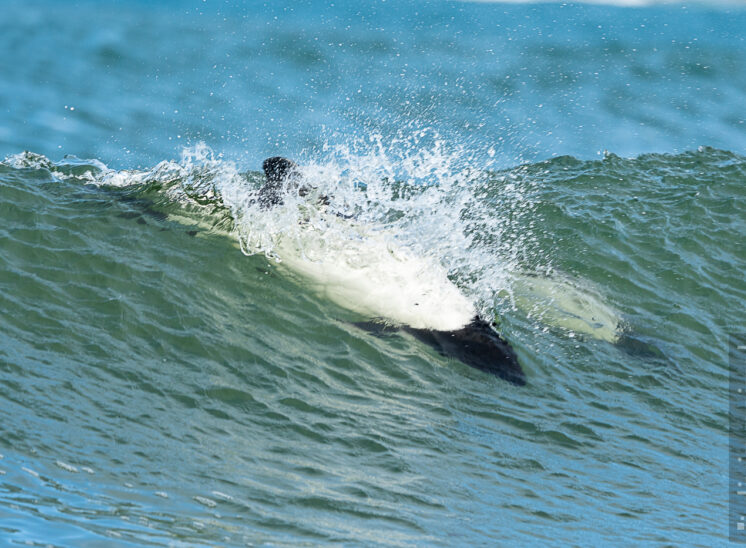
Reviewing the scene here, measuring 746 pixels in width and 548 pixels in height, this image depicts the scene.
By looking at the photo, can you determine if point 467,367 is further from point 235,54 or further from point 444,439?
point 235,54

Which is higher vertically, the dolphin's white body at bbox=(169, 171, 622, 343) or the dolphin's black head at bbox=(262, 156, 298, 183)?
the dolphin's black head at bbox=(262, 156, 298, 183)

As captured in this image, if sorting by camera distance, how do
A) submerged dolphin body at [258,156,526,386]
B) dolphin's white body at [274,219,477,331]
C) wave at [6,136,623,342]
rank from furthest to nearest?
wave at [6,136,623,342]
dolphin's white body at [274,219,477,331]
submerged dolphin body at [258,156,526,386]

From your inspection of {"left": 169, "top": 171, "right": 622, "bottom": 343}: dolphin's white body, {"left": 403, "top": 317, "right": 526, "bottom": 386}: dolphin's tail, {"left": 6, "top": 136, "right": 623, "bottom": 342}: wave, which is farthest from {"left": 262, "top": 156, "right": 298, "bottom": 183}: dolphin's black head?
{"left": 403, "top": 317, "right": 526, "bottom": 386}: dolphin's tail

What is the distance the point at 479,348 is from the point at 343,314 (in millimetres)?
1153

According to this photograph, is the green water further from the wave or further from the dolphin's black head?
the dolphin's black head

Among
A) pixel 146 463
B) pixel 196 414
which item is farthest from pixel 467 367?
pixel 146 463

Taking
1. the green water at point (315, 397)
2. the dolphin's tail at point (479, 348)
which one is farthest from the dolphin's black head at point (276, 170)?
the dolphin's tail at point (479, 348)

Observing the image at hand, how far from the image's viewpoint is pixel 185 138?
43.7 ft

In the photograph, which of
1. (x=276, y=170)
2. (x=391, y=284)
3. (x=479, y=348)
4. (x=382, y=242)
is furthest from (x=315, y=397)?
(x=276, y=170)

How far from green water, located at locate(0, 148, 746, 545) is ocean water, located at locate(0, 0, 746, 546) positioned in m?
0.02

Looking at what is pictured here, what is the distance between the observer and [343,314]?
7.57m

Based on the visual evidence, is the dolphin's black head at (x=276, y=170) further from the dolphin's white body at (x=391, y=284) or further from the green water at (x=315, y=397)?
the green water at (x=315, y=397)

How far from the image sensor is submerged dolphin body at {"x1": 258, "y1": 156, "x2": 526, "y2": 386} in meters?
7.20

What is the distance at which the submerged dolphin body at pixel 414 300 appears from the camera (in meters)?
7.20
